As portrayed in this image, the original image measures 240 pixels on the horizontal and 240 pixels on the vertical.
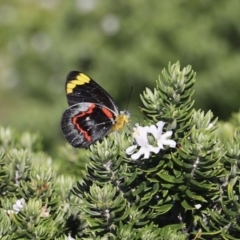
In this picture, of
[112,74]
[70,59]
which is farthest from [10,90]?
[112,74]

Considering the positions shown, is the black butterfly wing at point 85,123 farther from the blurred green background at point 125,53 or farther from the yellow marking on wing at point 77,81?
the blurred green background at point 125,53

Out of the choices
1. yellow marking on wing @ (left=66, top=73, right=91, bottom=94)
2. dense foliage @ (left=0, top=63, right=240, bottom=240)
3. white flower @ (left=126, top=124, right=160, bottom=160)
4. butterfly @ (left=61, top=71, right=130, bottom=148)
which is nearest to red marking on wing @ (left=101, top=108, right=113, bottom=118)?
butterfly @ (left=61, top=71, right=130, bottom=148)

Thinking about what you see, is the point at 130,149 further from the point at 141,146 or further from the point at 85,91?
the point at 85,91

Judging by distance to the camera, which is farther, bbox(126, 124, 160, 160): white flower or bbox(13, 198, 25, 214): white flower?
bbox(13, 198, 25, 214): white flower

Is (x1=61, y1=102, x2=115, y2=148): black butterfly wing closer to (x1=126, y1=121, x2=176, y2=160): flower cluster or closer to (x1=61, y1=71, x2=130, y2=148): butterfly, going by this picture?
(x1=61, y1=71, x2=130, y2=148): butterfly

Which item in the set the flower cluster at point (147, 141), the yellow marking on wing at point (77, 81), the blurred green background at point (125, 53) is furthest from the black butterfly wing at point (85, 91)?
the blurred green background at point (125, 53)

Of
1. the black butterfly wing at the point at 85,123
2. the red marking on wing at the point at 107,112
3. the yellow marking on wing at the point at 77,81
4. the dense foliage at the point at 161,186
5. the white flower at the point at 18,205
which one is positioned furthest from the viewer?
the yellow marking on wing at the point at 77,81
